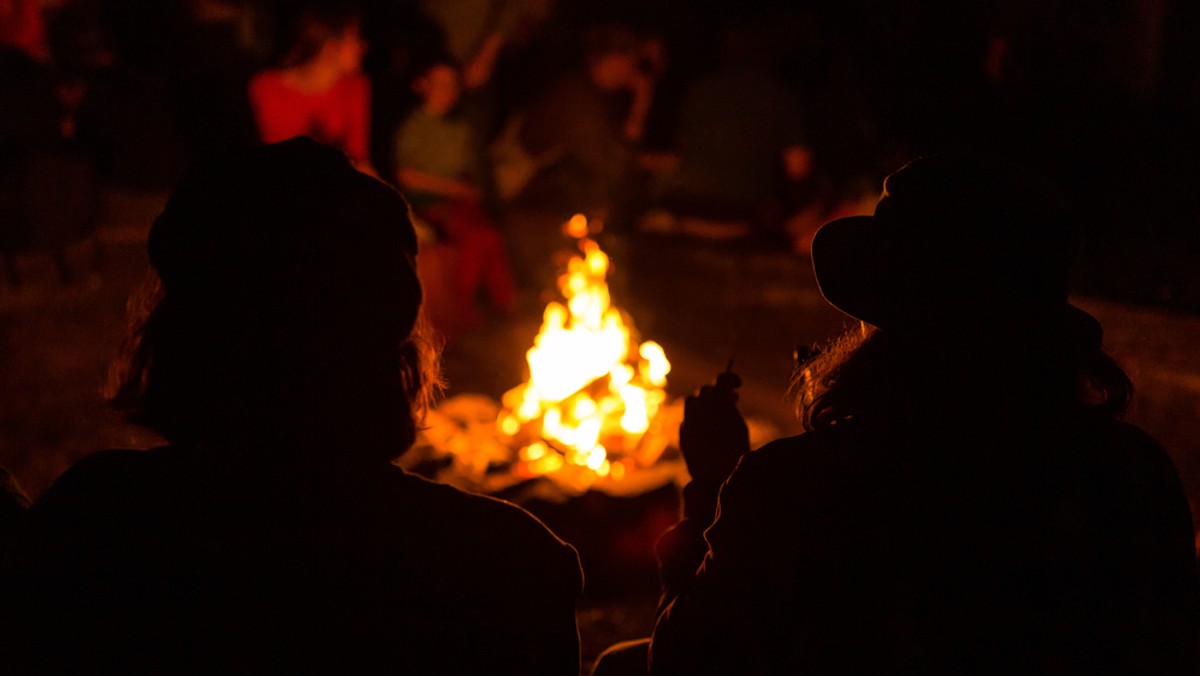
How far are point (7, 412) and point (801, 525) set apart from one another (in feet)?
18.3

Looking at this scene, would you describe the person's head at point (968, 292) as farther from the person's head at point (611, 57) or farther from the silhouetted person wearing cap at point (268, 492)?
the person's head at point (611, 57)

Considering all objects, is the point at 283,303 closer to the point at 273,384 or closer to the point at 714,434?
the point at 273,384

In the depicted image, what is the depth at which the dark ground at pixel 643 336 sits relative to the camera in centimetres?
482

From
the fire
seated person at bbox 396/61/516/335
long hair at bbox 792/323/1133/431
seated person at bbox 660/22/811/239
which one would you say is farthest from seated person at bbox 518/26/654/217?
long hair at bbox 792/323/1133/431

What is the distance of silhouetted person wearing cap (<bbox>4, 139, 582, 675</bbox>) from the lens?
1.64 m

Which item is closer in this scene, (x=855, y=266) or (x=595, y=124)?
(x=855, y=266)

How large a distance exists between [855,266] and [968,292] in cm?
21

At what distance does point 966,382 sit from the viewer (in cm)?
185

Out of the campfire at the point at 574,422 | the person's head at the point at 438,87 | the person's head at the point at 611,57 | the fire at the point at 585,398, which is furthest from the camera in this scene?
the person's head at the point at 611,57

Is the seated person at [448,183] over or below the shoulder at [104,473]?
below

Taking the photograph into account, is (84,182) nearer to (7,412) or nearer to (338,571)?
(7,412)

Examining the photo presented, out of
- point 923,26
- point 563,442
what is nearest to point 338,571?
point 563,442

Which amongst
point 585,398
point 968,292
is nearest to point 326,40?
point 585,398

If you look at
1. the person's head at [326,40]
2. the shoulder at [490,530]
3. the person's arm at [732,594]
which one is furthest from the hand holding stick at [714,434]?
the person's head at [326,40]
